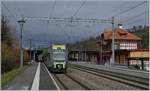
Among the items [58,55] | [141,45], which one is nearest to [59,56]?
[58,55]

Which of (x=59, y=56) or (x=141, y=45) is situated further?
(x=141, y=45)

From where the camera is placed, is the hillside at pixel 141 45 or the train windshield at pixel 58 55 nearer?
the train windshield at pixel 58 55

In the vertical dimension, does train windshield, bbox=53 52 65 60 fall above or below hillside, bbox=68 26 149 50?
below

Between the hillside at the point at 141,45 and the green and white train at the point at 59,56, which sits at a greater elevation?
the hillside at the point at 141,45

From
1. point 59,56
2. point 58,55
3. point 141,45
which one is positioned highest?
point 141,45

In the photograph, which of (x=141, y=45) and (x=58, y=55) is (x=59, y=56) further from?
(x=141, y=45)

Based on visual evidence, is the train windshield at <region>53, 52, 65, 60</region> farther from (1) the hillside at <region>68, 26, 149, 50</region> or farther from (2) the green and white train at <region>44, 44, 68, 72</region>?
(1) the hillside at <region>68, 26, 149, 50</region>

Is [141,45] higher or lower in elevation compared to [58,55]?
Result: higher

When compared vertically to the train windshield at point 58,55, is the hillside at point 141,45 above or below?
above

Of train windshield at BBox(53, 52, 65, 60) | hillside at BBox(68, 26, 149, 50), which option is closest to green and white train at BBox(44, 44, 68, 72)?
train windshield at BBox(53, 52, 65, 60)

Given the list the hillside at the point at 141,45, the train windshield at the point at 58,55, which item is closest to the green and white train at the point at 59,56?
the train windshield at the point at 58,55

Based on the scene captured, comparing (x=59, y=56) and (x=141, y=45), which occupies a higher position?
(x=141, y=45)

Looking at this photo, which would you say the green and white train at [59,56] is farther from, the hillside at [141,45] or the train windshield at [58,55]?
the hillside at [141,45]

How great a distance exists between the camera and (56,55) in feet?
139
